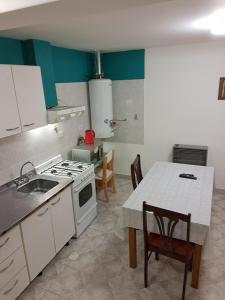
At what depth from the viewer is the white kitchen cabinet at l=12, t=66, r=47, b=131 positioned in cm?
228

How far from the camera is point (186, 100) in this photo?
379cm

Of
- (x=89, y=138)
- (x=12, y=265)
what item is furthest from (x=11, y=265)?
(x=89, y=138)

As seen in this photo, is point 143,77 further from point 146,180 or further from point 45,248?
point 45,248

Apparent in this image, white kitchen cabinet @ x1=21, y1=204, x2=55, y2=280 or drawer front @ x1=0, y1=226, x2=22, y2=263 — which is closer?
drawer front @ x1=0, y1=226, x2=22, y2=263

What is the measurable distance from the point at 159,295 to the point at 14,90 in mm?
2454

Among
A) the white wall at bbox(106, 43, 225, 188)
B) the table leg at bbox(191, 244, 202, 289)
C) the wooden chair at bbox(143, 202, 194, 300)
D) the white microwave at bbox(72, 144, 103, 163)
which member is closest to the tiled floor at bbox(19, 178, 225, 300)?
the table leg at bbox(191, 244, 202, 289)

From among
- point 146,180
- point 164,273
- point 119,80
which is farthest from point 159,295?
point 119,80

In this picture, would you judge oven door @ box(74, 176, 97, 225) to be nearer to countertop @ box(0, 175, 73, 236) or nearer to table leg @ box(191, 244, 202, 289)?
countertop @ box(0, 175, 73, 236)

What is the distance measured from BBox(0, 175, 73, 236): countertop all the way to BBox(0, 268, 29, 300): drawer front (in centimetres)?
54

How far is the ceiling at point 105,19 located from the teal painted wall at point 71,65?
0.58 metres

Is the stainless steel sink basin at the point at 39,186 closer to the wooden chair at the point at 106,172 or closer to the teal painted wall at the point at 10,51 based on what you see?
the wooden chair at the point at 106,172

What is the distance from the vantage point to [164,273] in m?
2.37

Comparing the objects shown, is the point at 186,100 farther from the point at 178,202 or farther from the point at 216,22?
the point at 178,202

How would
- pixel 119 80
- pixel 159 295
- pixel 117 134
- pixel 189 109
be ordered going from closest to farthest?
pixel 159 295 < pixel 189 109 < pixel 119 80 < pixel 117 134
